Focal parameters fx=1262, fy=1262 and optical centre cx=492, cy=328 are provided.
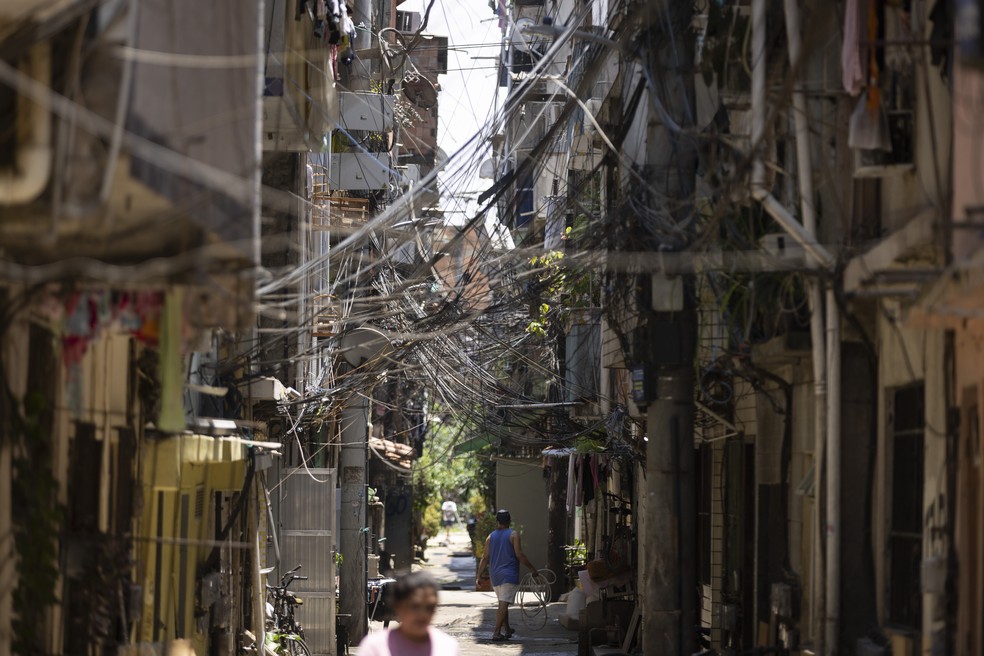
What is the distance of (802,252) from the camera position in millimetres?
10141

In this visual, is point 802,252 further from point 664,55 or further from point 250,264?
point 250,264

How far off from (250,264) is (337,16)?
6.15 m

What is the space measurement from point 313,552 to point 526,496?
19.5 meters

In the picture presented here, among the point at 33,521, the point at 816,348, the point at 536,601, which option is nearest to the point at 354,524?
the point at 536,601

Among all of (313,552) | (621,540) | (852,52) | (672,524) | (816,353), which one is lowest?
(621,540)

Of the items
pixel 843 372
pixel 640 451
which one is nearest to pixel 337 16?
pixel 843 372

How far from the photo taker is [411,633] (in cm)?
709

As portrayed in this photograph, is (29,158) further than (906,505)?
No

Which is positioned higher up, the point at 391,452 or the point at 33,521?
the point at 33,521

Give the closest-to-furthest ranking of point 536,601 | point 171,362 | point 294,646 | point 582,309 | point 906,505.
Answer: point 171,362, point 906,505, point 294,646, point 582,309, point 536,601

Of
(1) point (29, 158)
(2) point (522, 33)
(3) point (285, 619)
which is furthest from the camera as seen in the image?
(3) point (285, 619)

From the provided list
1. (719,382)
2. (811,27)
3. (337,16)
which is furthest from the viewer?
(719,382)

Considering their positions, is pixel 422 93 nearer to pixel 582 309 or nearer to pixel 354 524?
pixel 354 524

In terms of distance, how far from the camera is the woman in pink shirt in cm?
700
